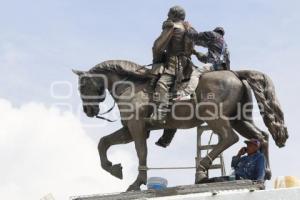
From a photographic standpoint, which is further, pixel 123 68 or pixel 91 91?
pixel 91 91

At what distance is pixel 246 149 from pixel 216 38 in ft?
5.01

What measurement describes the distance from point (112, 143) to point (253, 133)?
74.5 inches

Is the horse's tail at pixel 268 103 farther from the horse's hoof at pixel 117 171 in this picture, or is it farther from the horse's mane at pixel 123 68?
the horse's hoof at pixel 117 171

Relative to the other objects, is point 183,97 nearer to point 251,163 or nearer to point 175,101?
point 175,101

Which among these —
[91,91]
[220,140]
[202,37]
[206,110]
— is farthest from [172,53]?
[220,140]

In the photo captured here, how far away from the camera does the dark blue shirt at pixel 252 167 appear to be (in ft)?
30.5

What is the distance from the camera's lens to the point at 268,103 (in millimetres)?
9656

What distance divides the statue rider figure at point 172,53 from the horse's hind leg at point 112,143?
0.57 meters

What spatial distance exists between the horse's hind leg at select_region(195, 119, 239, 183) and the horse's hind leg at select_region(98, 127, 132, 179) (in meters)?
1.16

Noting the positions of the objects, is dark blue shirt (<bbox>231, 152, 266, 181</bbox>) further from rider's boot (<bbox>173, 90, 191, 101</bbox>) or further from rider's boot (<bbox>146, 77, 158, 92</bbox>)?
rider's boot (<bbox>146, 77, 158, 92</bbox>)

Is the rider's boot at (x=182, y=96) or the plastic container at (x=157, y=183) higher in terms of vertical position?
the rider's boot at (x=182, y=96)

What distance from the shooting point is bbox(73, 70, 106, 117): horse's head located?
1052cm

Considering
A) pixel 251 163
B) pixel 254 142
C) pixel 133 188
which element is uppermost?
pixel 254 142

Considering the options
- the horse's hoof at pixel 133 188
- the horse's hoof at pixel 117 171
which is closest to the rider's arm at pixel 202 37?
the horse's hoof at pixel 117 171
